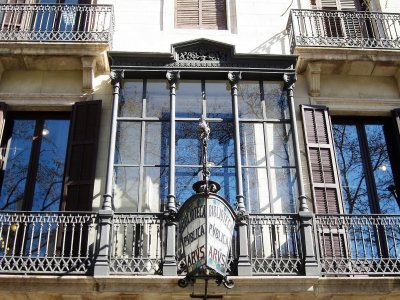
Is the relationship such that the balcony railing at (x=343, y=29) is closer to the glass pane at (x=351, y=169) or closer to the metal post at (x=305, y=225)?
the glass pane at (x=351, y=169)

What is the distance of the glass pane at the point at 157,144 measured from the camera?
Answer: 1110cm

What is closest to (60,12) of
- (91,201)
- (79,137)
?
(79,137)

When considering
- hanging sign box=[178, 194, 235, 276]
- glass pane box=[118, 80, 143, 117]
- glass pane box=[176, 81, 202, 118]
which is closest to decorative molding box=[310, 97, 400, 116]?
glass pane box=[176, 81, 202, 118]

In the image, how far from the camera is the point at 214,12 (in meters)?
13.9

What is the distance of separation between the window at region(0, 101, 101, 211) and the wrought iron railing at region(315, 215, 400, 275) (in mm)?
4440

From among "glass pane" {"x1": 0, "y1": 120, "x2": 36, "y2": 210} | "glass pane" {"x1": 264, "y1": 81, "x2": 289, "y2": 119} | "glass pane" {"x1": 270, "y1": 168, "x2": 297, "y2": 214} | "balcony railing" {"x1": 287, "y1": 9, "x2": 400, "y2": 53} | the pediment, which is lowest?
"glass pane" {"x1": 270, "y1": 168, "x2": 297, "y2": 214}

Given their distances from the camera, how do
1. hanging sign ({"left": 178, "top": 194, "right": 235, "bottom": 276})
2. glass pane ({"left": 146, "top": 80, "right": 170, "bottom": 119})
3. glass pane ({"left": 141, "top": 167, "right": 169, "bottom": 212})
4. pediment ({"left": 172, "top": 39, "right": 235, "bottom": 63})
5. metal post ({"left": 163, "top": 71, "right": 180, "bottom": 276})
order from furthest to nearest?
1. pediment ({"left": 172, "top": 39, "right": 235, "bottom": 63})
2. glass pane ({"left": 146, "top": 80, "right": 170, "bottom": 119})
3. glass pane ({"left": 141, "top": 167, "right": 169, "bottom": 212})
4. metal post ({"left": 163, "top": 71, "right": 180, "bottom": 276})
5. hanging sign ({"left": 178, "top": 194, "right": 235, "bottom": 276})

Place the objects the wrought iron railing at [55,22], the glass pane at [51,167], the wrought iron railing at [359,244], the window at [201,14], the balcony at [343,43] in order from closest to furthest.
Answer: the wrought iron railing at [359,244]
the glass pane at [51,167]
the balcony at [343,43]
the wrought iron railing at [55,22]
the window at [201,14]

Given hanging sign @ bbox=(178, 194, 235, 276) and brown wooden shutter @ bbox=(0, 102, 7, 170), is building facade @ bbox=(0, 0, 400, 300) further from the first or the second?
hanging sign @ bbox=(178, 194, 235, 276)

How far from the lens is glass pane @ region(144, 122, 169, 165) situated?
36.4 feet

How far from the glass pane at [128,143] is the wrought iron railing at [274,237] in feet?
8.49

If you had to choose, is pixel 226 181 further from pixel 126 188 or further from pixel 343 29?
pixel 343 29

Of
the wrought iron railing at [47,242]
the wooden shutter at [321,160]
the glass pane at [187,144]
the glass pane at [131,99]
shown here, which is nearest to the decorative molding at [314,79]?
the wooden shutter at [321,160]

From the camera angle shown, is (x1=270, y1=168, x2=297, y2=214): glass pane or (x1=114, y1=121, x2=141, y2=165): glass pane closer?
(x1=270, y1=168, x2=297, y2=214): glass pane
